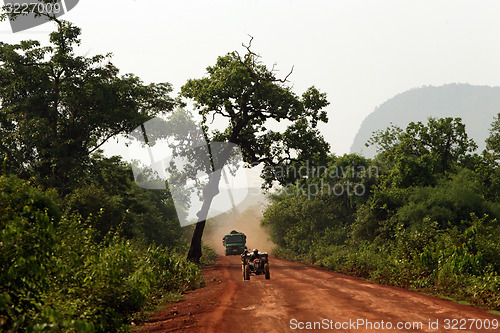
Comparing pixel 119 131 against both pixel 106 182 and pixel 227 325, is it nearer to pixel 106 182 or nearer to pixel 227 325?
pixel 106 182

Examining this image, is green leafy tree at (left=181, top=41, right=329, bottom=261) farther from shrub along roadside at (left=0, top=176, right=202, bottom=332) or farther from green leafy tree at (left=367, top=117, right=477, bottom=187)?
shrub along roadside at (left=0, top=176, right=202, bottom=332)

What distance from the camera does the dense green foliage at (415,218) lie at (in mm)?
15942

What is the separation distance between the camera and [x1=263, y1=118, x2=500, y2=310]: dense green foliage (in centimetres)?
1594

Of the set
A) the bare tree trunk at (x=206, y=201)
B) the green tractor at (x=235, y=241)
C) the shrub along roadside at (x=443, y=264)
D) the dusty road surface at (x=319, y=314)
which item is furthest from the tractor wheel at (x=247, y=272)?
the green tractor at (x=235, y=241)

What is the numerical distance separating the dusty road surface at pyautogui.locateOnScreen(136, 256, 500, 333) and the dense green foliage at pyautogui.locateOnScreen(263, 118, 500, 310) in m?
2.26

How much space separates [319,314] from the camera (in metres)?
10.1

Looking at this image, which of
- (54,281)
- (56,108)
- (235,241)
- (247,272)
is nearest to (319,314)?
(54,281)

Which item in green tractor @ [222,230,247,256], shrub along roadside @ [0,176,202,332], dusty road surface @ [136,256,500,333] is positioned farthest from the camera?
green tractor @ [222,230,247,256]

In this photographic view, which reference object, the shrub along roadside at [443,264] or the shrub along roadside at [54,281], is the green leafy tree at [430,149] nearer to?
the shrub along roadside at [443,264]

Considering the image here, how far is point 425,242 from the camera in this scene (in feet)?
63.3

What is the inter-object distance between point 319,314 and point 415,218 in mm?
14214

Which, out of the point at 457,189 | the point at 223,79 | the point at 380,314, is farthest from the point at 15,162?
the point at 457,189

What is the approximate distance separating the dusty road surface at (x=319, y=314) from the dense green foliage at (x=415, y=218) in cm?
226

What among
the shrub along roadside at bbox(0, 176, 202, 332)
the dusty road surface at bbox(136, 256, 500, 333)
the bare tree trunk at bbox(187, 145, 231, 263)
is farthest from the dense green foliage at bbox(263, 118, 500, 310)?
the shrub along roadside at bbox(0, 176, 202, 332)
